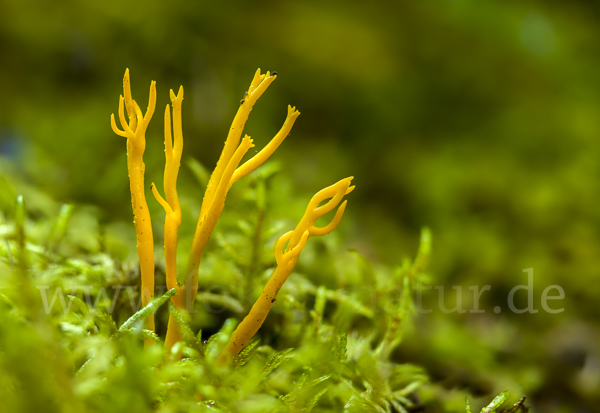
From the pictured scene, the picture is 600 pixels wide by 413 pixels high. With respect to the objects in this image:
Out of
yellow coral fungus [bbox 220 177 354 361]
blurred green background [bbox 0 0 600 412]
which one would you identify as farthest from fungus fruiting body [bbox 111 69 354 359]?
blurred green background [bbox 0 0 600 412]


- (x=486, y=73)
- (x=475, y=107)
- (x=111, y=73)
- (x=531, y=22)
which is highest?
(x=531, y=22)

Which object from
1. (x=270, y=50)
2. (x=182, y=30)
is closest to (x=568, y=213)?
(x=270, y=50)

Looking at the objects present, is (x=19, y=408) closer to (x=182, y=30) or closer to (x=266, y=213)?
(x=266, y=213)

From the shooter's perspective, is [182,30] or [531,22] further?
[531,22]

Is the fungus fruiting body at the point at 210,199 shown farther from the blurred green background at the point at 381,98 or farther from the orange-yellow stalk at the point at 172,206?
the blurred green background at the point at 381,98

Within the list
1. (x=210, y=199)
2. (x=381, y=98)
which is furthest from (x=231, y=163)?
(x=381, y=98)
